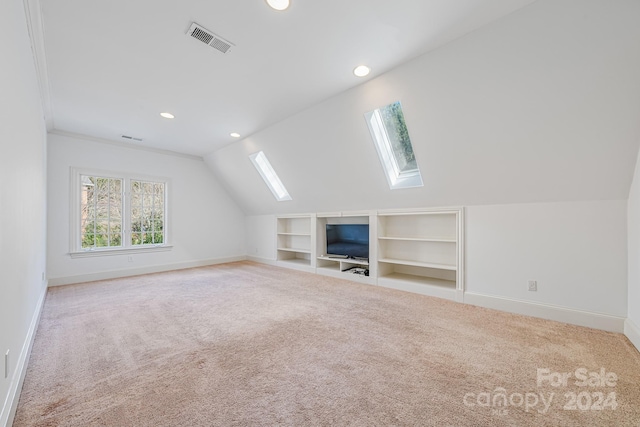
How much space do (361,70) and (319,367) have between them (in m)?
2.82

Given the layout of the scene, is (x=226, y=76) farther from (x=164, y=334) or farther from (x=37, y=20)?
(x=164, y=334)

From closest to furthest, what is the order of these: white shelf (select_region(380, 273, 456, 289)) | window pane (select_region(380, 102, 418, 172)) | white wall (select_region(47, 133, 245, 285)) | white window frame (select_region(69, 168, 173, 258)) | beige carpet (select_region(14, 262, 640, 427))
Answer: beige carpet (select_region(14, 262, 640, 427)) → window pane (select_region(380, 102, 418, 172)) → white shelf (select_region(380, 273, 456, 289)) → white wall (select_region(47, 133, 245, 285)) → white window frame (select_region(69, 168, 173, 258))

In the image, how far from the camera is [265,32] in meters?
2.23

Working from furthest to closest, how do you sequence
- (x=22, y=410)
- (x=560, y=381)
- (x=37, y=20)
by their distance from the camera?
(x=37, y=20), (x=560, y=381), (x=22, y=410)

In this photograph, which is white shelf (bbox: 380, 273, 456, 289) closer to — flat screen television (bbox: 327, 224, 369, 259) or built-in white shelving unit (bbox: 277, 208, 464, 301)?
built-in white shelving unit (bbox: 277, 208, 464, 301)

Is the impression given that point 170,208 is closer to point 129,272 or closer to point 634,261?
point 129,272

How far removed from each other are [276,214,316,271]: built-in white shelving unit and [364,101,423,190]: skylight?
2.62 m

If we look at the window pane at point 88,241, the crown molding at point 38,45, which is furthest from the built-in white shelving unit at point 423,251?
the window pane at point 88,241

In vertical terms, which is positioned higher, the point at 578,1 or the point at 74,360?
the point at 578,1

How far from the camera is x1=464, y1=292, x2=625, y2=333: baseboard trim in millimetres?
2531

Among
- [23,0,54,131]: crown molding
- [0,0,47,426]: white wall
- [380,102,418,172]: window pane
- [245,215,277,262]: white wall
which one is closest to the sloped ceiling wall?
[380,102,418,172]: window pane

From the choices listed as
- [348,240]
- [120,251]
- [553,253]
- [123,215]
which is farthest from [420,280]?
[123,215]

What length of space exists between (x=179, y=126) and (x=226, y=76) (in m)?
2.03

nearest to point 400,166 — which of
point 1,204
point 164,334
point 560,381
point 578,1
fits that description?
point 578,1
